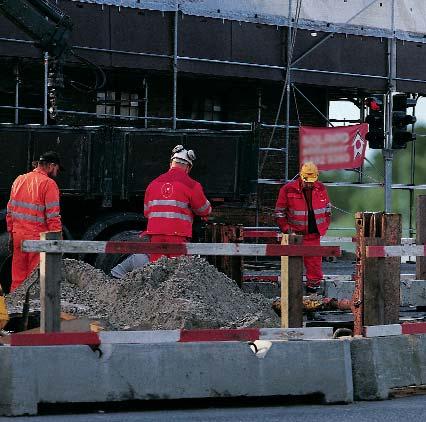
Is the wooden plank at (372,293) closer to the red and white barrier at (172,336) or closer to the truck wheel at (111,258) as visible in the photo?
the red and white barrier at (172,336)

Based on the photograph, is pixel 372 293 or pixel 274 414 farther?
pixel 372 293

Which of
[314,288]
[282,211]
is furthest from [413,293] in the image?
[282,211]

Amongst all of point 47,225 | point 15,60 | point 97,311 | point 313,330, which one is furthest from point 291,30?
point 313,330

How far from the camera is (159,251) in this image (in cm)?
889

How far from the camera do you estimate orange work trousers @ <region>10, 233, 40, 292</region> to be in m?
13.9

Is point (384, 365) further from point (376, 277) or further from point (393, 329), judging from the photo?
point (376, 277)

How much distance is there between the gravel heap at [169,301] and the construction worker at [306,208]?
4293 millimetres

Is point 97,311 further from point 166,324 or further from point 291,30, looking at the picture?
point 291,30

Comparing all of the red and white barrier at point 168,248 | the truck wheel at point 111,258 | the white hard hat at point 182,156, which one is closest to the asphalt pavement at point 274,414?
the red and white barrier at point 168,248

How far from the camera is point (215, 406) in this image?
8.73 metres

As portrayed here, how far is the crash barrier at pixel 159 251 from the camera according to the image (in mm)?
8500

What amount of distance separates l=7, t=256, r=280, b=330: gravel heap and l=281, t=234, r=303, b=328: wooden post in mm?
928

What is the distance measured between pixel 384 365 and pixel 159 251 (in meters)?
1.85

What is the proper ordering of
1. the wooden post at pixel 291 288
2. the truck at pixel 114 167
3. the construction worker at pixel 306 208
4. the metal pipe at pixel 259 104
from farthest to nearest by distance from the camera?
the metal pipe at pixel 259 104 < the truck at pixel 114 167 < the construction worker at pixel 306 208 < the wooden post at pixel 291 288
